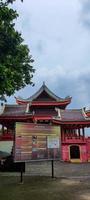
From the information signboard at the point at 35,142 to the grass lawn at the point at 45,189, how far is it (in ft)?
4.27

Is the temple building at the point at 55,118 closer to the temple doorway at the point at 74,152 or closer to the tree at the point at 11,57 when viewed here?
the temple doorway at the point at 74,152

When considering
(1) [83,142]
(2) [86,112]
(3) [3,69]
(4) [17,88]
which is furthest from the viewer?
(2) [86,112]

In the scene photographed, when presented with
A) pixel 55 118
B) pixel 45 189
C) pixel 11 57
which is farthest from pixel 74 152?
pixel 45 189

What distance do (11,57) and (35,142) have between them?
18.8 ft

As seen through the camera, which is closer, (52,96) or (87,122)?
(87,122)

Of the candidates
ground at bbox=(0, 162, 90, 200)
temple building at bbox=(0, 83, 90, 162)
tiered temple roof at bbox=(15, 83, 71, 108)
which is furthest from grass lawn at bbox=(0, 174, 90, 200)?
tiered temple roof at bbox=(15, 83, 71, 108)

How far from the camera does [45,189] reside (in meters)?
14.4

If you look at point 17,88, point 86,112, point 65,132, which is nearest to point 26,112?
point 65,132

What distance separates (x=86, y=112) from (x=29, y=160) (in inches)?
1276

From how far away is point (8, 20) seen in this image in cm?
1859

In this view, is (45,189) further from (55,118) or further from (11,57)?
(55,118)

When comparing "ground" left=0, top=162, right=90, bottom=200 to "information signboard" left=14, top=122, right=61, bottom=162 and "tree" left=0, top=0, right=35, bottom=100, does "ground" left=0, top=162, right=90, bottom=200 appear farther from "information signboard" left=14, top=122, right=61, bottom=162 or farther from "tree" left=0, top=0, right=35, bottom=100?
"tree" left=0, top=0, right=35, bottom=100

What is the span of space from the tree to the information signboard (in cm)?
226

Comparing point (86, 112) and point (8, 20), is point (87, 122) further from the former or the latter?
point (8, 20)
